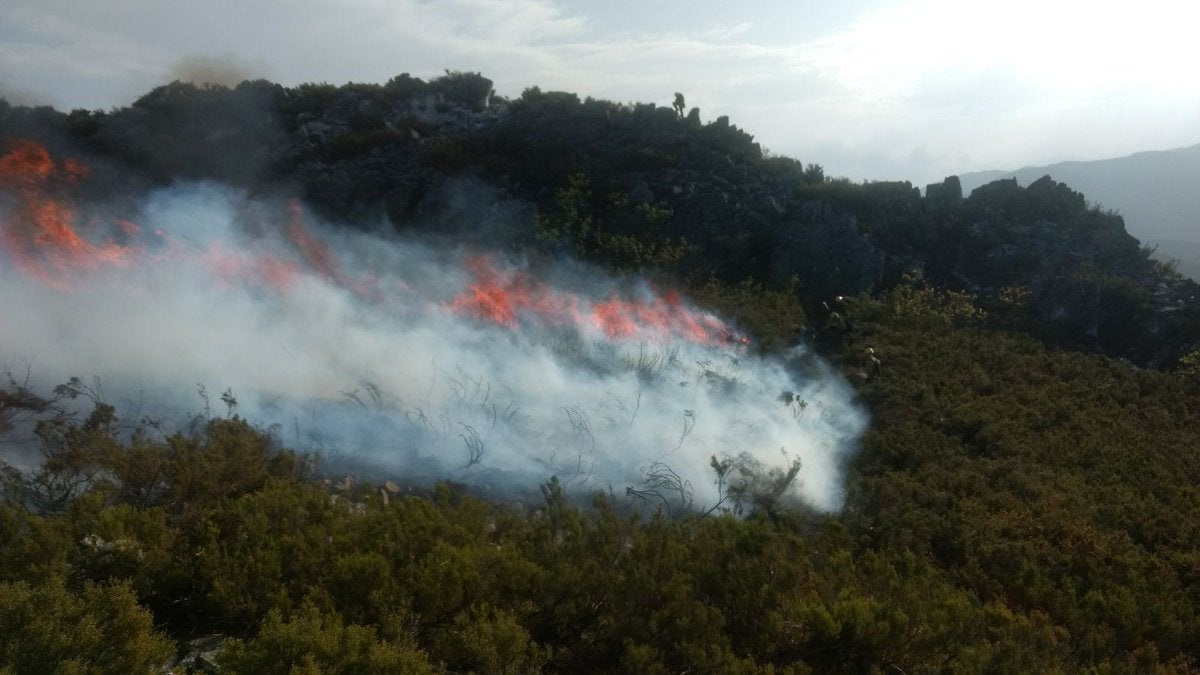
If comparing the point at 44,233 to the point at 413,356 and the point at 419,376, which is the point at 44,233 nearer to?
the point at 413,356

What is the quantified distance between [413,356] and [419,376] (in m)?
0.55

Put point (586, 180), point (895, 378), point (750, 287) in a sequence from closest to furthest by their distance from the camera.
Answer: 1. point (895, 378)
2. point (750, 287)
3. point (586, 180)

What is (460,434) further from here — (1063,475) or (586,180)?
(586,180)

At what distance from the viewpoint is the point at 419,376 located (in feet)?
37.3

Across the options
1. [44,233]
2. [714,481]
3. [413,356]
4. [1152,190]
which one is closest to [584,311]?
[413,356]

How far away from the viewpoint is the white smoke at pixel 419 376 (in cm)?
1003

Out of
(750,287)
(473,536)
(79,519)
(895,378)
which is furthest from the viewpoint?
(750,287)

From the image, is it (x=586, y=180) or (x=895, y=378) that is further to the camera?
(x=586, y=180)

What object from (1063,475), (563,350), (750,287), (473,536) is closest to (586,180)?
(750,287)

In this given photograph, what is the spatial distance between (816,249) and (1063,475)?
9251 millimetres

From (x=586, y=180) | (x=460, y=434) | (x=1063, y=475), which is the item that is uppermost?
(x=586, y=180)

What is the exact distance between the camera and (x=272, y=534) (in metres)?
6.42

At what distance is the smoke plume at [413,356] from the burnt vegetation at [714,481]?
0.55m

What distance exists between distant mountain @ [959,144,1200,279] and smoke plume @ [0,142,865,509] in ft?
181
